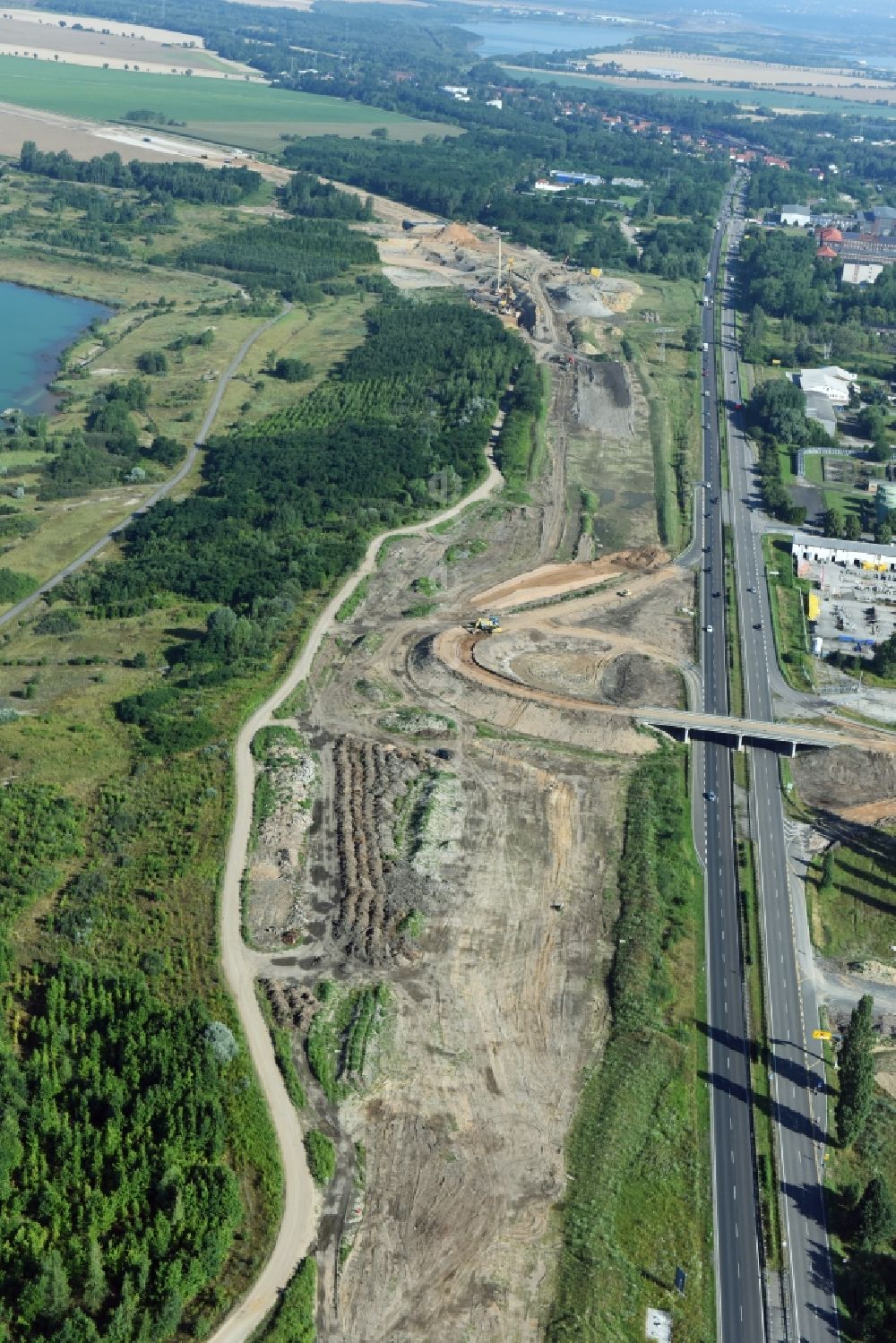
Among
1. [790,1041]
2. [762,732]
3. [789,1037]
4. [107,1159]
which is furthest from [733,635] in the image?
[107,1159]

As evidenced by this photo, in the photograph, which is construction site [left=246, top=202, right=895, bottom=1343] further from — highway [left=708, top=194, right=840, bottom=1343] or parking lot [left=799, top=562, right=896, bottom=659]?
parking lot [left=799, top=562, right=896, bottom=659]

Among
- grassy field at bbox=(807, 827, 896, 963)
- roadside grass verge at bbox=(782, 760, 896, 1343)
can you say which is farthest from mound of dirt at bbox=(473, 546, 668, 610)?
grassy field at bbox=(807, 827, 896, 963)

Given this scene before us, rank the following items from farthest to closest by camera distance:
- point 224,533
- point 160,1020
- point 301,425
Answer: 1. point 301,425
2. point 224,533
3. point 160,1020

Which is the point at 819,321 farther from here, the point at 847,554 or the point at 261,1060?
the point at 261,1060

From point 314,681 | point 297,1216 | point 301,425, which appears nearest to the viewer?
point 297,1216

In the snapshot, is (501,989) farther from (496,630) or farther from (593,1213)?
(496,630)

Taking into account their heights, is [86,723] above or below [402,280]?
below

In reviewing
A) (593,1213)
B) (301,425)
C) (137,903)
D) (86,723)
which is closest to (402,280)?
(301,425)
